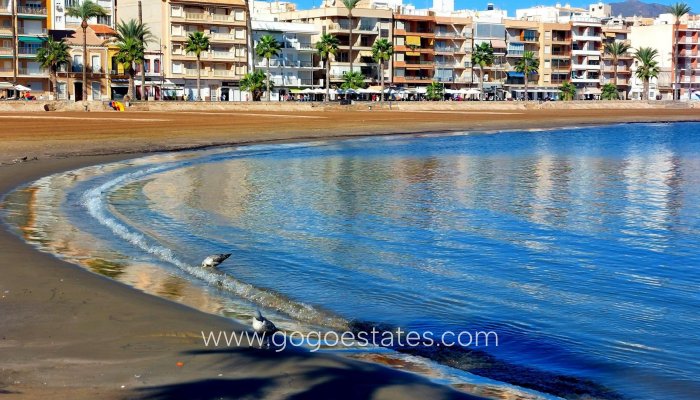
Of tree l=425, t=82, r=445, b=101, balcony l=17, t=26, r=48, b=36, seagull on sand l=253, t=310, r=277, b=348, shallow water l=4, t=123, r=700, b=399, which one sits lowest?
shallow water l=4, t=123, r=700, b=399

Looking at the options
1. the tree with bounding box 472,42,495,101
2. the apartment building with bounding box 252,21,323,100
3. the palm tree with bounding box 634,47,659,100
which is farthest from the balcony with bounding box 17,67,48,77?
the palm tree with bounding box 634,47,659,100

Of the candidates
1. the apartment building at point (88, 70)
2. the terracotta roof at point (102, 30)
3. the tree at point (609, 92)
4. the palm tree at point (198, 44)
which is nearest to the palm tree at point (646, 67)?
the tree at point (609, 92)

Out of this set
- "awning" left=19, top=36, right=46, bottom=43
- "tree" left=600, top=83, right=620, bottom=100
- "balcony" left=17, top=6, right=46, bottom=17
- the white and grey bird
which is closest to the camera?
the white and grey bird

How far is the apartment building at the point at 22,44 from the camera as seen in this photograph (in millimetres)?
98250

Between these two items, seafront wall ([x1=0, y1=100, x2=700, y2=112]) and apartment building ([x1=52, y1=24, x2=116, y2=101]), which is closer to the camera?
seafront wall ([x1=0, y1=100, x2=700, y2=112])

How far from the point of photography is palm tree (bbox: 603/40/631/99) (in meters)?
140

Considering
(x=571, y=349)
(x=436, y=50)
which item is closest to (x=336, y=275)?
(x=571, y=349)

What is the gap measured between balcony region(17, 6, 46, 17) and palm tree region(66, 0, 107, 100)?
3231 millimetres

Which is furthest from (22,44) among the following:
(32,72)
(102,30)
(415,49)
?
(415,49)

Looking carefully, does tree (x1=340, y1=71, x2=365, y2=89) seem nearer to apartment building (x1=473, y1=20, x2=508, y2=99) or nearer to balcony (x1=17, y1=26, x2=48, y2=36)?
apartment building (x1=473, y1=20, x2=508, y2=99)

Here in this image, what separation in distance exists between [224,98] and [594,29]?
6204cm

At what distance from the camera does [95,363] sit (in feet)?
23.7

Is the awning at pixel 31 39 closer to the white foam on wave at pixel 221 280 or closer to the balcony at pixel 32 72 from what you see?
the balcony at pixel 32 72

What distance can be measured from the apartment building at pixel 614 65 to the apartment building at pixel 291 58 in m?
49.0
